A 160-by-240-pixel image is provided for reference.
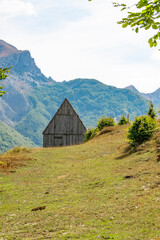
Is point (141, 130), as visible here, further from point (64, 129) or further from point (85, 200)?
point (64, 129)

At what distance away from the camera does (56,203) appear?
28.5ft

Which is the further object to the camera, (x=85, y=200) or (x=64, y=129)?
(x=64, y=129)

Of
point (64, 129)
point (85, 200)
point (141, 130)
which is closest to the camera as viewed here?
point (85, 200)

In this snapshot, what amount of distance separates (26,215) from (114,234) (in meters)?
3.31

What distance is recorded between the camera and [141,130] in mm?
16281

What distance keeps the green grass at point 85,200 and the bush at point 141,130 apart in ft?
2.91

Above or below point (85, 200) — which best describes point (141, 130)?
above

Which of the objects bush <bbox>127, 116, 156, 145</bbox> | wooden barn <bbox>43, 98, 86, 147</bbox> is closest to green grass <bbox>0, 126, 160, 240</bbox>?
bush <bbox>127, 116, 156, 145</bbox>

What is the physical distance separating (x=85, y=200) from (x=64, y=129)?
29884 millimetres

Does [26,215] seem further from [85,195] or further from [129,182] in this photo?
[129,182]

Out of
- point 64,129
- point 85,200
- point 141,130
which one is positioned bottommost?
point 85,200

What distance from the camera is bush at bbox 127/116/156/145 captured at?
53.3 ft

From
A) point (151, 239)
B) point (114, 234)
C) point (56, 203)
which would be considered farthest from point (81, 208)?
point (151, 239)

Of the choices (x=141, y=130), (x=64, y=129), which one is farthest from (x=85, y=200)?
(x=64, y=129)
